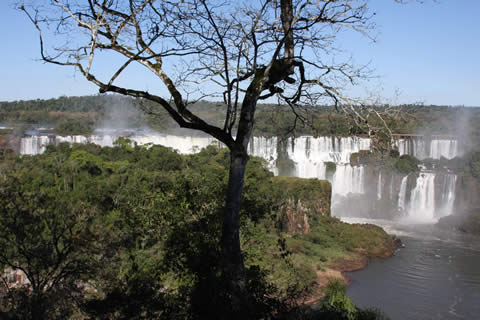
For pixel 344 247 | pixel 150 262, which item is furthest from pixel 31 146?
pixel 150 262

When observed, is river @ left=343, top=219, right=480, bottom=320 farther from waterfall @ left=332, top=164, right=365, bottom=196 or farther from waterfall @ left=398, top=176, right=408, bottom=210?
waterfall @ left=332, top=164, right=365, bottom=196

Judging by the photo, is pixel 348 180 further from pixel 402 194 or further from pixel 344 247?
pixel 344 247

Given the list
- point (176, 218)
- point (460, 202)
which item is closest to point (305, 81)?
point (176, 218)

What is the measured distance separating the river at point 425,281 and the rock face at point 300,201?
15.2ft

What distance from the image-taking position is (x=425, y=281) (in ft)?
56.7

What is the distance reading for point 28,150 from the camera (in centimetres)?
3478

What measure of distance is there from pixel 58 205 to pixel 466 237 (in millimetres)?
22158

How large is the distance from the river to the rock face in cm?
462

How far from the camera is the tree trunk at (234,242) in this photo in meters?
3.91

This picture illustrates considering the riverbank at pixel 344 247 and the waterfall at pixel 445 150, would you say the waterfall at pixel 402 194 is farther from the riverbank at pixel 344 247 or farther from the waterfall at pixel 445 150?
the riverbank at pixel 344 247

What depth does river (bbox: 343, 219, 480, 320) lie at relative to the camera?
14598 mm

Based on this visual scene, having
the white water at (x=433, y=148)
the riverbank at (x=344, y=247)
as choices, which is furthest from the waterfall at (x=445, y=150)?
the riverbank at (x=344, y=247)

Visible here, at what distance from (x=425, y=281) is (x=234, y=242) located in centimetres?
1554

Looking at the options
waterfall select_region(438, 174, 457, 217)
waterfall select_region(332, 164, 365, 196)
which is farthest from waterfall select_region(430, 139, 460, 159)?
waterfall select_region(332, 164, 365, 196)
